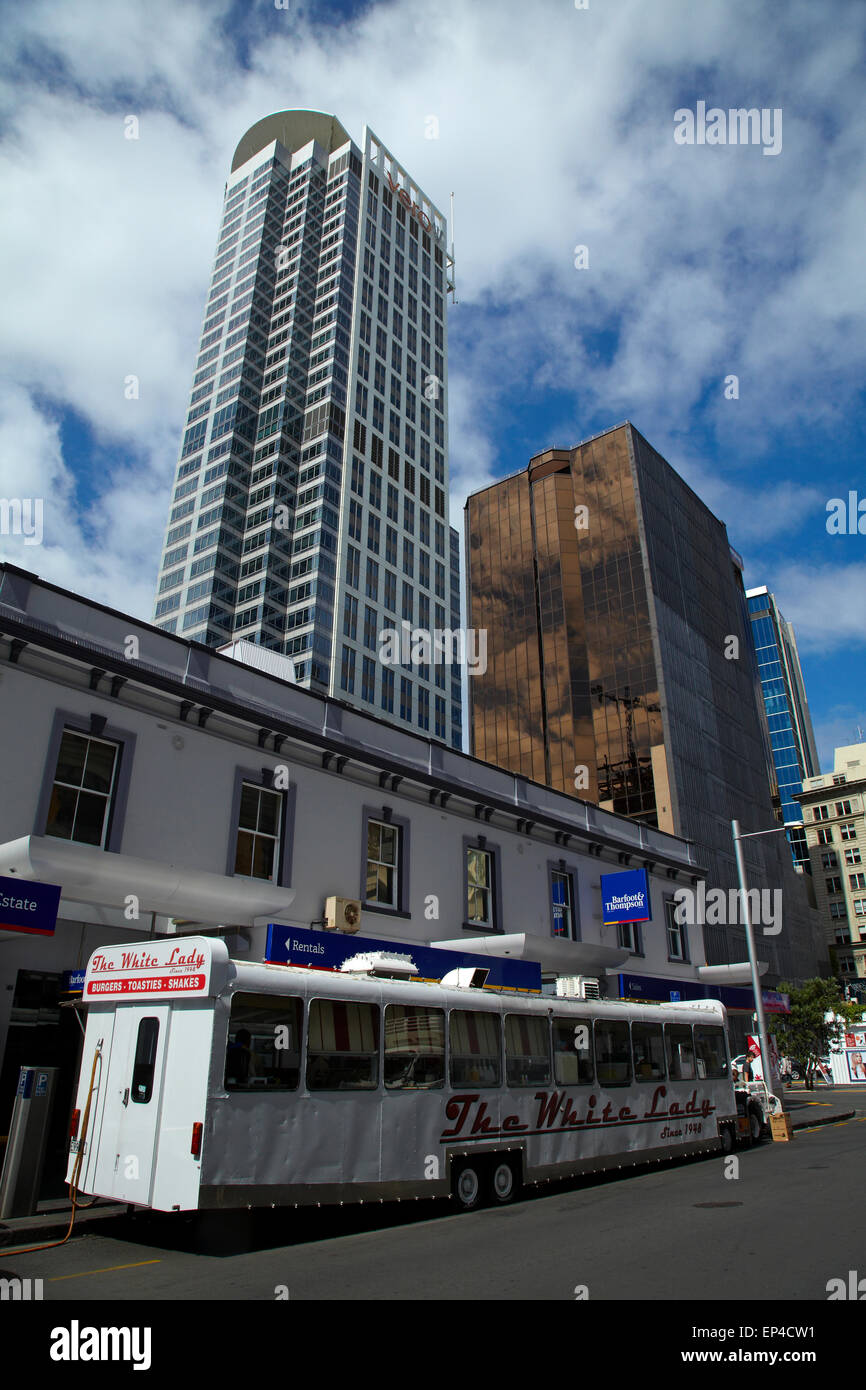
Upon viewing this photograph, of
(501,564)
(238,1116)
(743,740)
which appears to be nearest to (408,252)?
(501,564)

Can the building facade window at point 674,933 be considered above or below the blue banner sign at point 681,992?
above

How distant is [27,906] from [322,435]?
9209 centimetres

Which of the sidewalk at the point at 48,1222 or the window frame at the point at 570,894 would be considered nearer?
the sidewalk at the point at 48,1222

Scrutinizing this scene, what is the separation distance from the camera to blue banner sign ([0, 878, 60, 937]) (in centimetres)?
1154

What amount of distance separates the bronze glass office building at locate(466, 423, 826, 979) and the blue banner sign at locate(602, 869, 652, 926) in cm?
4275

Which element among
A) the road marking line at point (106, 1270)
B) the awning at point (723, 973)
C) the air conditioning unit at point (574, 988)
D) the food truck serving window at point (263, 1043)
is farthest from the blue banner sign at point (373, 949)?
A: the awning at point (723, 973)

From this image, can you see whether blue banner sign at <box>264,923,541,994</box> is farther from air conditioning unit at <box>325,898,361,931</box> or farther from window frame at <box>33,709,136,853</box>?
window frame at <box>33,709,136,853</box>

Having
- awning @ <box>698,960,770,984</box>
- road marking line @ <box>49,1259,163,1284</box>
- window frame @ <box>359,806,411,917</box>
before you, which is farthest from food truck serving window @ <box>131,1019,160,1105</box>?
awning @ <box>698,960,770,984</box>

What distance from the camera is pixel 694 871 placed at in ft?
104

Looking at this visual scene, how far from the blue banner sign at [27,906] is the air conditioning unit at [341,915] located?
6316 mm

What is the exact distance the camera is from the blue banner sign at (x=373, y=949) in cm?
1349

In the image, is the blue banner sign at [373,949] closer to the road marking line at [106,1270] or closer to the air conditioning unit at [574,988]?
the air conditioning unit at [574,988]

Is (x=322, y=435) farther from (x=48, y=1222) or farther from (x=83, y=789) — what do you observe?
(x=48, y=1222)

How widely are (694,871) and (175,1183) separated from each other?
85.8 feet
